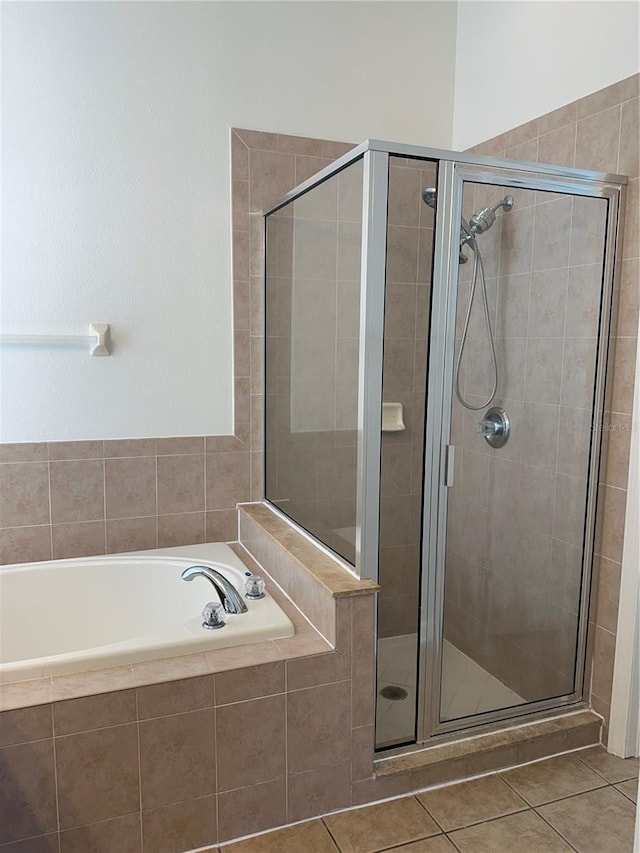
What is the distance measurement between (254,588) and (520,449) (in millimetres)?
991

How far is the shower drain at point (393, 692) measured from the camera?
6.64ft

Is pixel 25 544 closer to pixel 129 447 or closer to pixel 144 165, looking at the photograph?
pixel 129 447

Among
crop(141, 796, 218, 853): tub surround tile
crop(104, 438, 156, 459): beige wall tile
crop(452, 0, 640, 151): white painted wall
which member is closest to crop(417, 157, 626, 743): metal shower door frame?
crop(452, 0, 640, 151): white painted wall

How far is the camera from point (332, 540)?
216cm

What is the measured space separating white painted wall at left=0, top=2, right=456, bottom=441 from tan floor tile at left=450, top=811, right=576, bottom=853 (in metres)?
1.68

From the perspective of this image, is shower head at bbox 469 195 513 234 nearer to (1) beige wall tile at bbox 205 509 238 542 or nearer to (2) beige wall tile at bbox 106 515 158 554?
(1) beige wall tile at bbox 205 509 238 542

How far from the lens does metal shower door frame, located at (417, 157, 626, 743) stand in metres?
1.92

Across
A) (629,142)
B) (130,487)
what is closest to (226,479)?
(130,487)

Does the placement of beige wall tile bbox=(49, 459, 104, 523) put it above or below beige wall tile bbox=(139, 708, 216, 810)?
above

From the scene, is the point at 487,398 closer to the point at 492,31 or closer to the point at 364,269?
the point at 364,269

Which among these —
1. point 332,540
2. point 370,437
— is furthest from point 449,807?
point 370,437

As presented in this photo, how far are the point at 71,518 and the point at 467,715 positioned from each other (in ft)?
5.24

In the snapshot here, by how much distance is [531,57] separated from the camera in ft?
8.14

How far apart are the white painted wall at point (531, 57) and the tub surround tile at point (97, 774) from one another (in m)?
2.42
